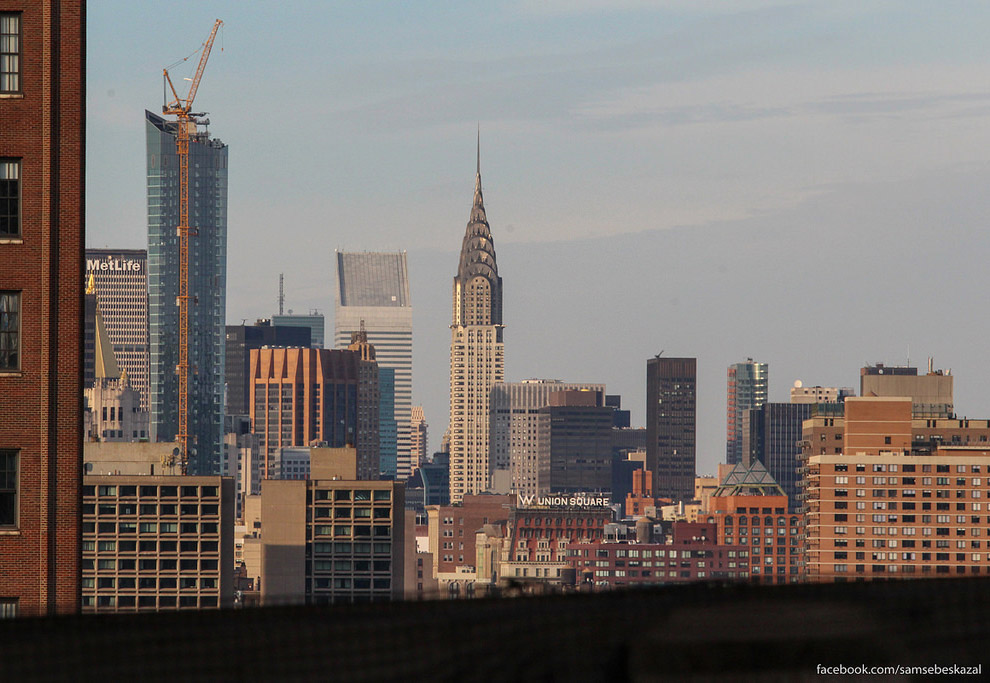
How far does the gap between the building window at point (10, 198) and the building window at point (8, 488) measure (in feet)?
17.7

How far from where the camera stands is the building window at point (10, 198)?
37375 mm

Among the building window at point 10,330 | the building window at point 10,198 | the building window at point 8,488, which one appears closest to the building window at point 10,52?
the building window at point 10,198

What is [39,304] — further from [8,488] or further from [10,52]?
[10,52]

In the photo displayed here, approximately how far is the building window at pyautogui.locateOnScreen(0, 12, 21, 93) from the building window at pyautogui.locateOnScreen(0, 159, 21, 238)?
1843mm

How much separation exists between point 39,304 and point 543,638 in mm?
31549

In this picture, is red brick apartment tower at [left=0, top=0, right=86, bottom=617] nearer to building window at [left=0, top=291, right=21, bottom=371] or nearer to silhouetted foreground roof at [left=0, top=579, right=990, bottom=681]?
building window at [left=0, top=291, right=21, bottom=371]

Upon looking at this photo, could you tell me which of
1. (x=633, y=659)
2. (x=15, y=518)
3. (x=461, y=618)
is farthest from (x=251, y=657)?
(x=15, y=518)

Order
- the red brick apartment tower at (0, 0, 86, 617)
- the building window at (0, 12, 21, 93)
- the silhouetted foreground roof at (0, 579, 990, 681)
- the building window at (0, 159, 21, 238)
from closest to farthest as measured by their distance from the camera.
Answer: the silhouetted foreground roof at (0, 579, 990, 681) → the red brick apartment tower at (0, 0, 86, 617) → the building window at (0, 12, 21, 93) → the building window at (0, 159, 21, 238)

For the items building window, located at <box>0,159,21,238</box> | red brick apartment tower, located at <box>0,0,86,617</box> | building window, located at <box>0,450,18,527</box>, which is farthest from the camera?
building window, located at <box>0,159,21,238</box>

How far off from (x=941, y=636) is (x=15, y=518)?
105 feet

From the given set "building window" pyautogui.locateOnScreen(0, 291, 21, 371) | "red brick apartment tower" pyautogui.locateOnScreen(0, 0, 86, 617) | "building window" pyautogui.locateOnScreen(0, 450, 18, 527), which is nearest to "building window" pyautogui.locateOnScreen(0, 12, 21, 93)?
"red brick apartment tower" pyautogui.locateOnScreen(0, 0, 86, 617)

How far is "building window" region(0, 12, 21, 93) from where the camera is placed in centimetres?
3722

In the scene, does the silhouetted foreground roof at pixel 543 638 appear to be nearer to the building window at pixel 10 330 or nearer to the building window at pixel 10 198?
the building window at pixel 10 330

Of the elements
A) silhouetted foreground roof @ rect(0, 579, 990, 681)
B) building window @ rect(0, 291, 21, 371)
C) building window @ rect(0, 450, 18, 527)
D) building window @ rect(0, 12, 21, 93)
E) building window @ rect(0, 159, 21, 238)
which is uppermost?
building window @ rect(0, 12, 21, 93)
